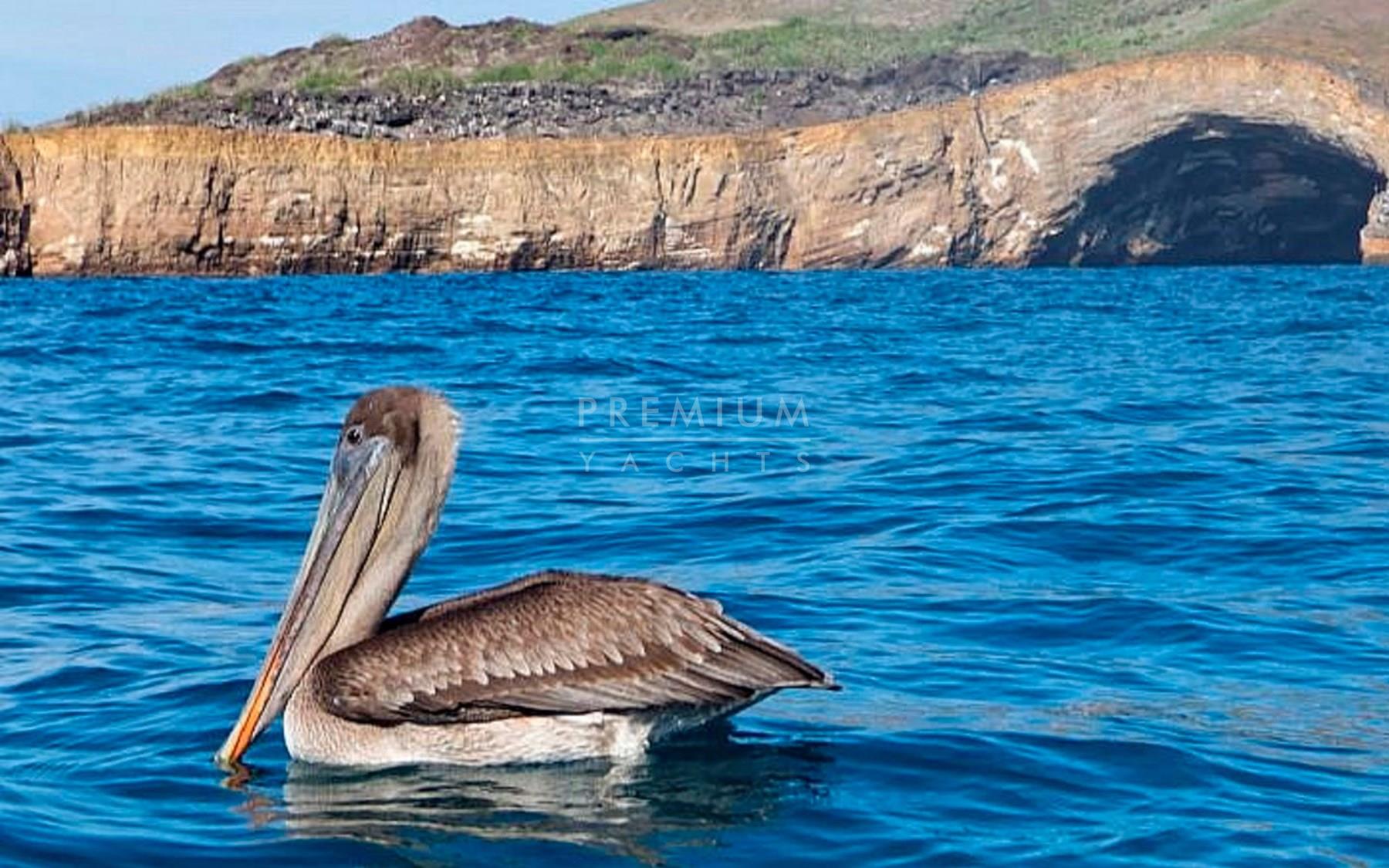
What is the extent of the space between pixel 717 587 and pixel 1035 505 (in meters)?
3.07

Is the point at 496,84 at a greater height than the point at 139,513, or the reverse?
the point at 496,84

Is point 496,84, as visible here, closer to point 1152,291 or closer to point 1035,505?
point 1152,291

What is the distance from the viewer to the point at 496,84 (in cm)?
6228

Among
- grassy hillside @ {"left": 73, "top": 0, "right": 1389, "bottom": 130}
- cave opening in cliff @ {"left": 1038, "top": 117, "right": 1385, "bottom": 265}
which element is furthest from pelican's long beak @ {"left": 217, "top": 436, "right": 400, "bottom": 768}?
grassy hillside @ {"left": 73, "top": 0, "right": 1389, "bottom": 130}

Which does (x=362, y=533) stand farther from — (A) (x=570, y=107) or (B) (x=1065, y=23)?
(B) (x=1065, y=23)

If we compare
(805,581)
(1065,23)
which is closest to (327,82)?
(1065,23)

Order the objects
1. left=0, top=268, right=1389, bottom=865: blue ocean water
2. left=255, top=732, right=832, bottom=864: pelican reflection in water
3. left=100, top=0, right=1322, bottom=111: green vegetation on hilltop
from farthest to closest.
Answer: left=100, top=0, right=1322, bottom=111: green vegetation on hilltop < left=0, top=268, right=1389, bottom=865: blue ocean water < left=255, top=732, right=832, bottom=864: pelican reflection in water

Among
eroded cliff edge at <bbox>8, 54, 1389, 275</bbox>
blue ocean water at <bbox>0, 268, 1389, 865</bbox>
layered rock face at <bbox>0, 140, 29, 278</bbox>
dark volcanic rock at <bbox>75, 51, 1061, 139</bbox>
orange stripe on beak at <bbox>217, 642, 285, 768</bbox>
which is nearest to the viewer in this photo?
blue ocean water at <bbox>0, 268, 1389, 865</bbox>

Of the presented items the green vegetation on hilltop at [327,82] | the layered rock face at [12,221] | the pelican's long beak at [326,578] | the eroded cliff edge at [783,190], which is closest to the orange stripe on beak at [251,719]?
the pelican's long beak at [326,578]

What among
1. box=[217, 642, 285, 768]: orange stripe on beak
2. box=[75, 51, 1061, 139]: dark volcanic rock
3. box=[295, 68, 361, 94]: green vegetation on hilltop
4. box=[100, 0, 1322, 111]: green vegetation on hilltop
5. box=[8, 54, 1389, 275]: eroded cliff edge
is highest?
box=[100, 0, 1322, 111]: green vegetation on hilltop

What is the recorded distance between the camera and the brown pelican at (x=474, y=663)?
6.55m

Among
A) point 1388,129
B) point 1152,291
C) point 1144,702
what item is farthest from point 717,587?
point 1388,129

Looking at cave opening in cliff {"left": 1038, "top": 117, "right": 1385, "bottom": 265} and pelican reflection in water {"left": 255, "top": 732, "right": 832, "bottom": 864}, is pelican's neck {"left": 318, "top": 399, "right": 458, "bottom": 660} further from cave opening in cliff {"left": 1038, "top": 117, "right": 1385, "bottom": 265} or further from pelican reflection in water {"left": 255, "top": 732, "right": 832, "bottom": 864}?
cave opening in cliff {"left": 1038, "top": 117, "right": 1385, "bottom": 265}

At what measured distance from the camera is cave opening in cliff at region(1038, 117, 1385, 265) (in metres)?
57.2
